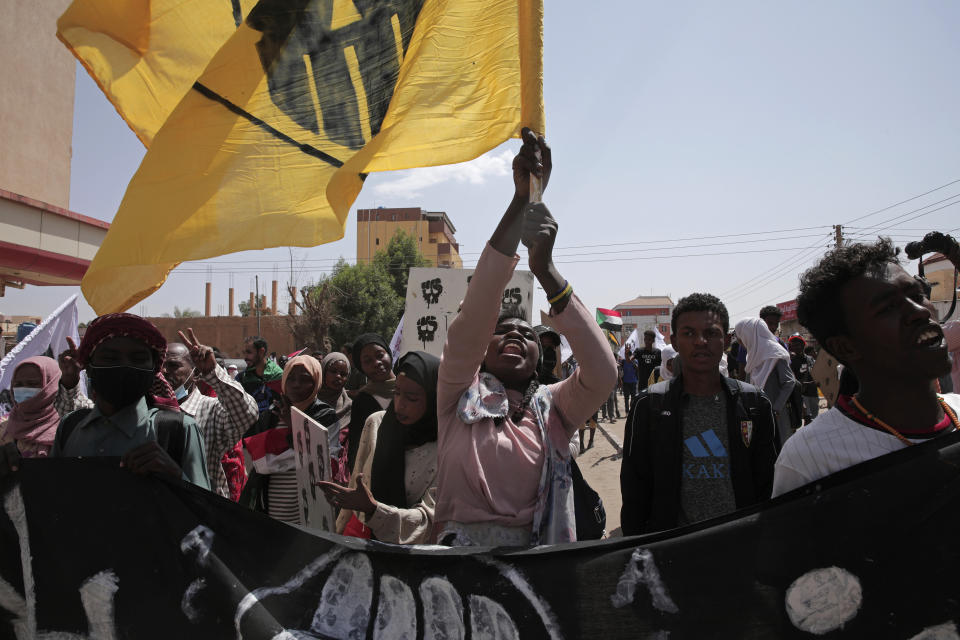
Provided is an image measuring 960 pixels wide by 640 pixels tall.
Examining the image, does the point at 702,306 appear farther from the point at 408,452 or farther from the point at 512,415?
the point at 408,452

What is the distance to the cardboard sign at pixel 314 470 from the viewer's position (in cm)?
267

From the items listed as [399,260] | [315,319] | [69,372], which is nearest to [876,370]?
[69,372]

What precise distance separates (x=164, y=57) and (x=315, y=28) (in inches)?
28.1

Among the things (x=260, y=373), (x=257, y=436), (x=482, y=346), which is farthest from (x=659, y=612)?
(x=260, y=373)

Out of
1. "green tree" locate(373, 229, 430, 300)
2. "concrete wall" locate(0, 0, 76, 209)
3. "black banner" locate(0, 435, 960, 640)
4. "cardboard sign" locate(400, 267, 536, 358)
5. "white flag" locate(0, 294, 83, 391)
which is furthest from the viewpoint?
"green tree" locate(373, 229, 430, 300)

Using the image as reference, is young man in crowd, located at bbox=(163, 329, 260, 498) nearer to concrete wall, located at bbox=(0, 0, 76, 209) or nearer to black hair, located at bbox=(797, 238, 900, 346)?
black hair, located at bbox=(797, 238, 900, 346)

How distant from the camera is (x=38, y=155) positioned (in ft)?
42.6

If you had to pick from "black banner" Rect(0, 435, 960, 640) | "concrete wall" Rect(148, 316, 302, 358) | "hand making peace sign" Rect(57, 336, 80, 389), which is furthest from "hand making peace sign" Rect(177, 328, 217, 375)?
"concrete wall" Rect(148, 316, 302, 358)

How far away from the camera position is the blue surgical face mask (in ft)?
12.3

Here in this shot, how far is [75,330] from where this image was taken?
6.44 meters

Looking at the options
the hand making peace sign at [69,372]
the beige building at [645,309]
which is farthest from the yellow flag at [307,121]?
the beige building at [645,309]

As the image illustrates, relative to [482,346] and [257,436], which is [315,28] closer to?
[482,346]

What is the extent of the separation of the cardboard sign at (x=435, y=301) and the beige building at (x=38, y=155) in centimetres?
574

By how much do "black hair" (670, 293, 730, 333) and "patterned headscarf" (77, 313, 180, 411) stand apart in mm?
2254
